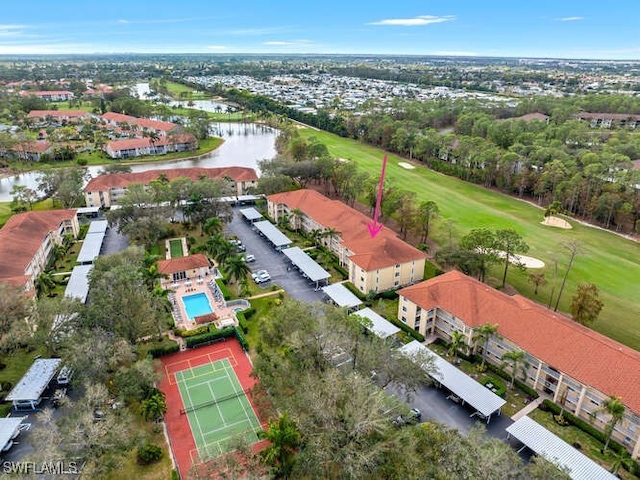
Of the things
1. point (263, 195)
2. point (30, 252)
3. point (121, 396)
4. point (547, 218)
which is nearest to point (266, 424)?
point (121, 396)

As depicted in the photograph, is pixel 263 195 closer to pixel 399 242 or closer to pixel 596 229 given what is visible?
pixel 399 242

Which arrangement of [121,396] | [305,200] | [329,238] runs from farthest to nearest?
1. [305,200]
2. [329,238]
3. [121,396]

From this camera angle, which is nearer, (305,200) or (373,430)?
(373,430)

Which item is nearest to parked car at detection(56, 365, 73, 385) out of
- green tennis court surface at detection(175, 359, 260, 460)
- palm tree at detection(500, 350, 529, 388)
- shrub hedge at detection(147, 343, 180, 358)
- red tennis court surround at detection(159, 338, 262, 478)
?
shrub hedge at detection(147, 343, 180, 358)

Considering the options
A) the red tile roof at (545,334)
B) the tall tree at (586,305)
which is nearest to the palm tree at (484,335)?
the red tile roof at (545,334)

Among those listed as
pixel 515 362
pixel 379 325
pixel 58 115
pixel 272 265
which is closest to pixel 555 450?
pixel 515 362

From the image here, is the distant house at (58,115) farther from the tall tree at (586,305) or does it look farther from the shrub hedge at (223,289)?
the tall tree at (586,305)
